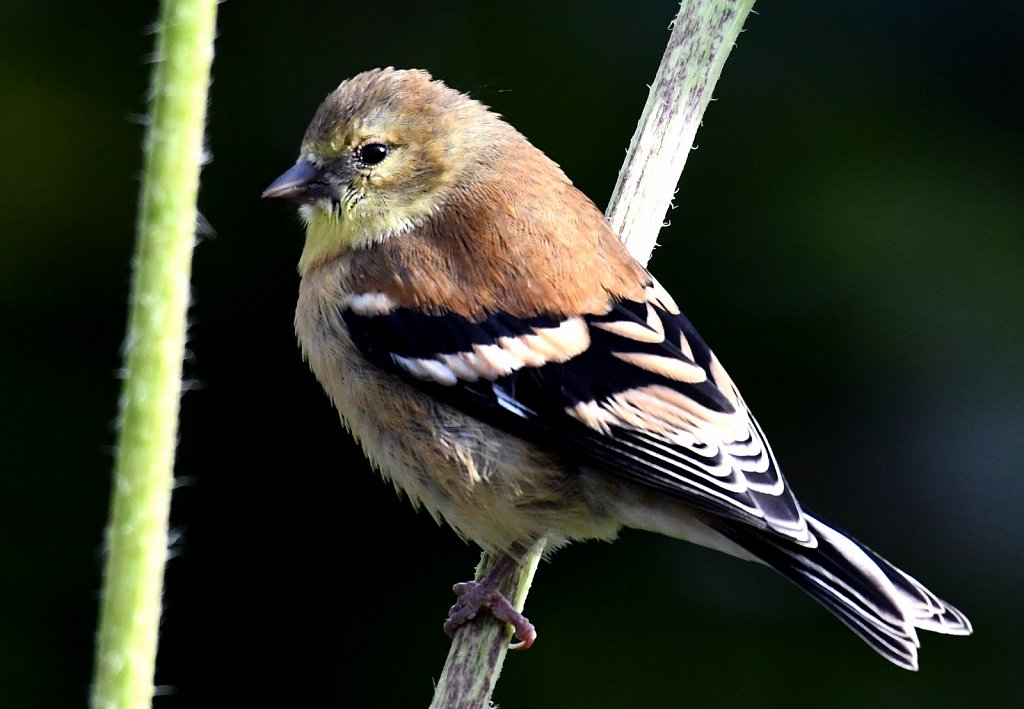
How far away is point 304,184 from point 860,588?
1.53 metres

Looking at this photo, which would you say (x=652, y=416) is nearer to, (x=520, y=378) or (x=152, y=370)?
(x=520, y=378)

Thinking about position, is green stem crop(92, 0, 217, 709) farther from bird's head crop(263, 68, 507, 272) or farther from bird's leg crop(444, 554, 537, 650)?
bird's head crop(263, 68, 507, 272)

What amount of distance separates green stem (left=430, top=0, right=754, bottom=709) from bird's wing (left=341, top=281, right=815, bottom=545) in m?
0.21

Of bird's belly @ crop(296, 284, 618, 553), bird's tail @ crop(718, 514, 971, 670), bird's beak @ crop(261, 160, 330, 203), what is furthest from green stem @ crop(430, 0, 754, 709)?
bird's beak @ crop(261, 160, 330, 203)

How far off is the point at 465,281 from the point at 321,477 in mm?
1260

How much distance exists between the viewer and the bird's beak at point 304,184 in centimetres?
284

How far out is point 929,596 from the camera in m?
2.44

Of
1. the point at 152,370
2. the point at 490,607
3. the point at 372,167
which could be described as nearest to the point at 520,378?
the point at 490,607

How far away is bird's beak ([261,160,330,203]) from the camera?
2840 millimetres

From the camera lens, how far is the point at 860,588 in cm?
232

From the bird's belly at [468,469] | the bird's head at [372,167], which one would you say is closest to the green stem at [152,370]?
the bird's belly at [468,469]

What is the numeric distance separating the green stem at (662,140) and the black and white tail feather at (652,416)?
0.22 m

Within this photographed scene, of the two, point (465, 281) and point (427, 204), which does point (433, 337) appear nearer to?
point (465, 281)

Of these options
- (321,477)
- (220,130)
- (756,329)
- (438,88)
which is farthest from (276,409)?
(756,329)
